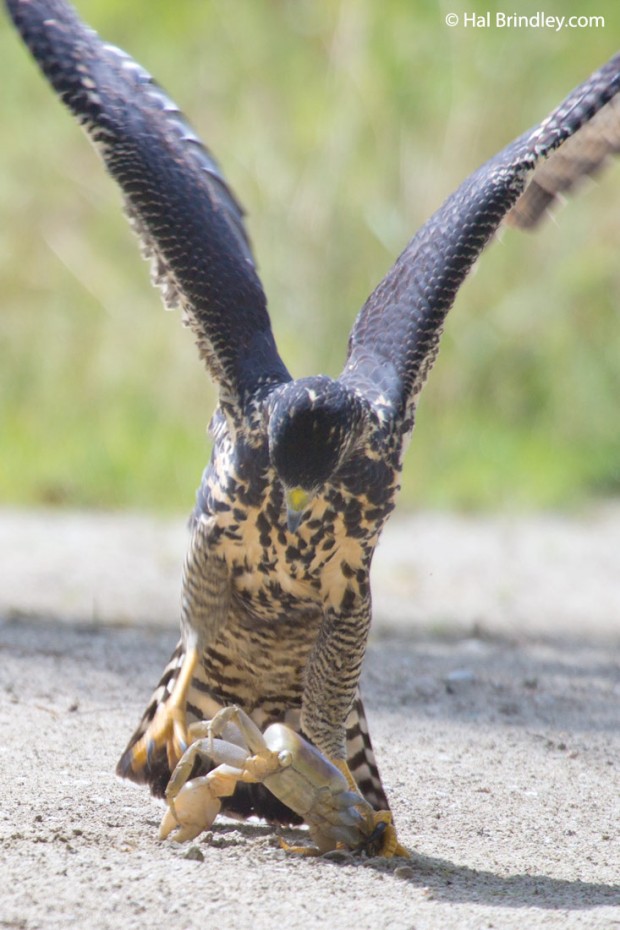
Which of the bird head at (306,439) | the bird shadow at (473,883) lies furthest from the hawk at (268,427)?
the bird shadow at (473,883)

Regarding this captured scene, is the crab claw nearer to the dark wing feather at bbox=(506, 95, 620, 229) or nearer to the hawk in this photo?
the hawk

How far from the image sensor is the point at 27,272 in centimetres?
1288

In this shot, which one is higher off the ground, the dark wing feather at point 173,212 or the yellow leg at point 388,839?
the dark wing feather at point 173,212

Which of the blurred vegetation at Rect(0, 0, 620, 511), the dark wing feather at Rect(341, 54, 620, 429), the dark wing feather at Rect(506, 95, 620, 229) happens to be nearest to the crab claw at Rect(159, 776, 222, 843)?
the dark wing feather at Rect(341, 54, 620, 429)

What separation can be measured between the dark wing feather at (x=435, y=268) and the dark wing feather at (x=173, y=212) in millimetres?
351

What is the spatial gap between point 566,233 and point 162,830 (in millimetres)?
8989

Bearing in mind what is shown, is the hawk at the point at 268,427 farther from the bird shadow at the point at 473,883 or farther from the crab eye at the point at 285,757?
the crab eye at the point at 285,757

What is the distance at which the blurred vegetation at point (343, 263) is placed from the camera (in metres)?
11.0

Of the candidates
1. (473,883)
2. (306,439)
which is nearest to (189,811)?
(473,883)

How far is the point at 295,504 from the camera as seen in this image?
12.1 ft

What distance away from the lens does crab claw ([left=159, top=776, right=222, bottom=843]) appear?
3.69 metres

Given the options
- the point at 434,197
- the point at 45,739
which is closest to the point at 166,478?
the point at 434,197

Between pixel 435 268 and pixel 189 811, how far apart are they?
187cm

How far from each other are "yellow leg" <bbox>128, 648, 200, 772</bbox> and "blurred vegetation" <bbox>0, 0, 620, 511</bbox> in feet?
20.2
